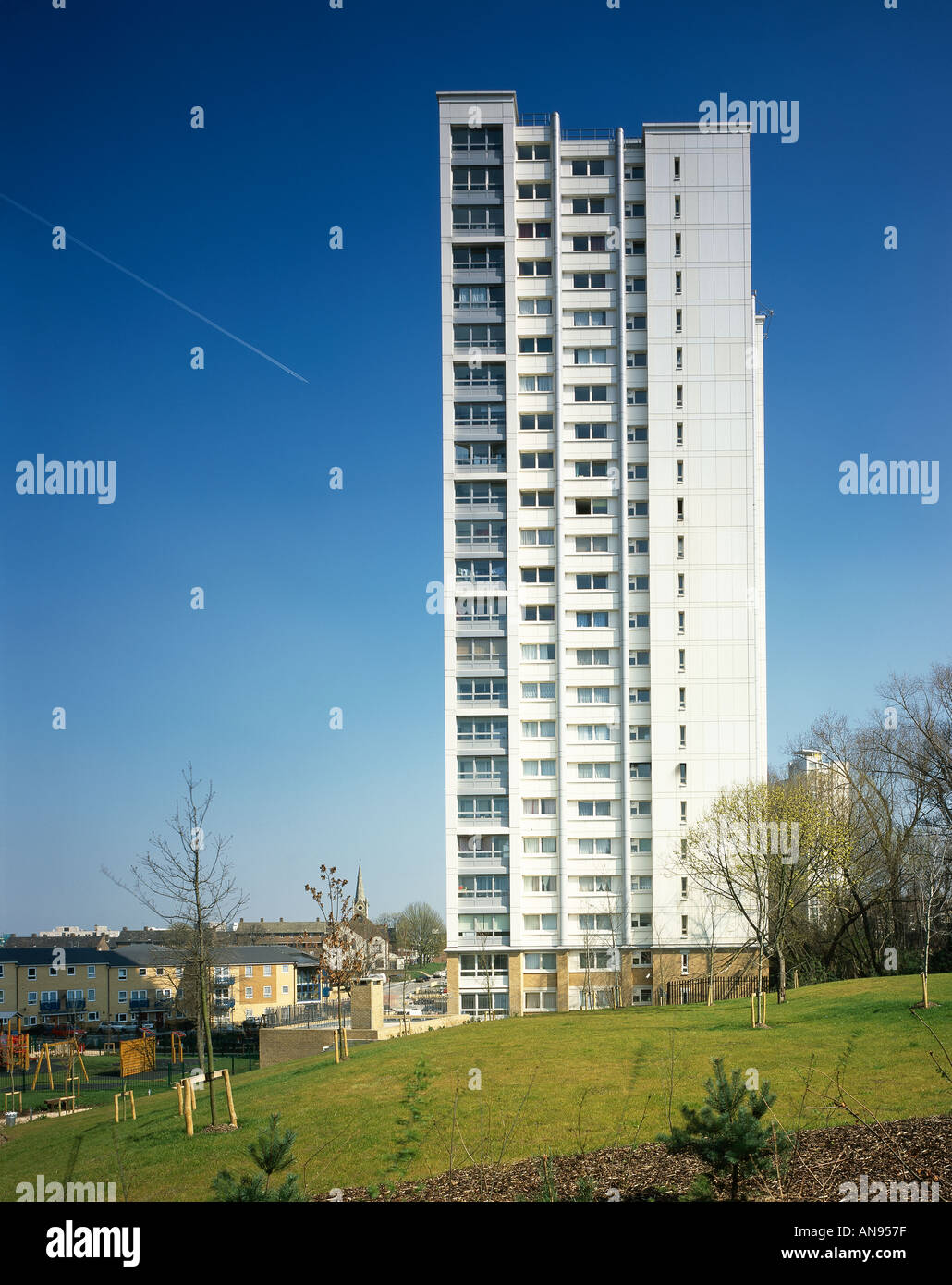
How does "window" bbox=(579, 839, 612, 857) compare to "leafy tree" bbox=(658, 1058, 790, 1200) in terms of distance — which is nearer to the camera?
"leafy tree" bbox=(658, 1058, 790, 1200)

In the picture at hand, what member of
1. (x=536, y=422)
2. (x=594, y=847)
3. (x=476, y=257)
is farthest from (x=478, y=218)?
(x=594, y=847)

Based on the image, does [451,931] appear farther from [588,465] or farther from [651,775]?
[588,465]

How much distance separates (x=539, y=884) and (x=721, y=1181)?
38.3 meters

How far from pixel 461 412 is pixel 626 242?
38.8 ft

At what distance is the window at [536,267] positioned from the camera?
47.8 meters

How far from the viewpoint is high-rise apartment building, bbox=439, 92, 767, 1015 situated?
4494 centimetres

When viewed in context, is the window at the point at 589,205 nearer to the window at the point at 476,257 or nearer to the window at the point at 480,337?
the window at the point at 476,257

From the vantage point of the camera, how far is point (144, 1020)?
254ft

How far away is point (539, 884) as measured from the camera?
45.4 m

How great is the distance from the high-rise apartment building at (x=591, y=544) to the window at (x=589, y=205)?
0.31 m

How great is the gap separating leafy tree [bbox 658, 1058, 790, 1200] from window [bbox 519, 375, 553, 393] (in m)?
42.9

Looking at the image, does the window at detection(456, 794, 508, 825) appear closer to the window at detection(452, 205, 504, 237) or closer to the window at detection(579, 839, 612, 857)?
the window at detection(579, 839, 612, 857)

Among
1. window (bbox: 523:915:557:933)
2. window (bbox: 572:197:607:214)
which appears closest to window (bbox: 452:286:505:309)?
window (bbox: 572:197:607:214)
